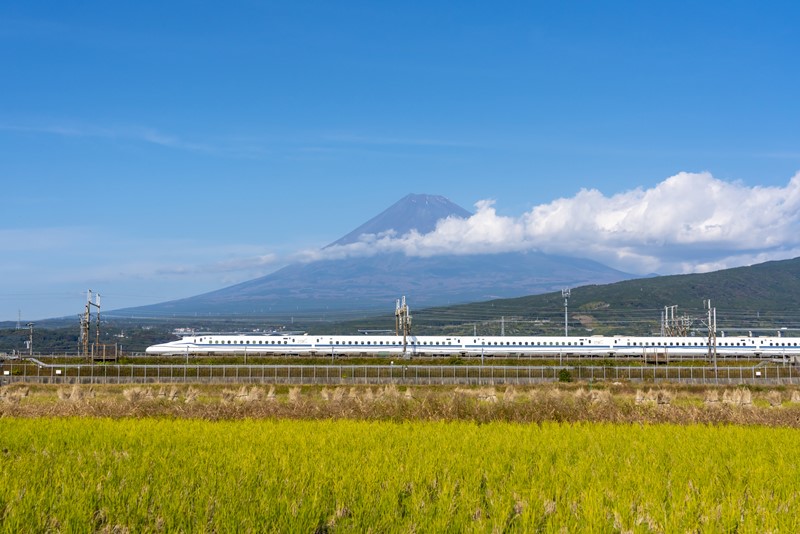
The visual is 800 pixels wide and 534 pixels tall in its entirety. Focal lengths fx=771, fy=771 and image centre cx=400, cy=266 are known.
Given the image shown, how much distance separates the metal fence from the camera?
50.2 meters

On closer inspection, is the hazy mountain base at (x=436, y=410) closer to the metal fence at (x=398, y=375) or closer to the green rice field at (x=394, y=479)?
the green rice field at (x=394, y=479)

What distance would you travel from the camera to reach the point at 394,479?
11.9 metres

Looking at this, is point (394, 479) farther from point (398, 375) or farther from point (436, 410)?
point (398, 375)

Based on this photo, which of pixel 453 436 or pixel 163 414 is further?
pixel 163 414

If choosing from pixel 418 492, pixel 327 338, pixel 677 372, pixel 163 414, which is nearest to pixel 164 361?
pixel 327 338

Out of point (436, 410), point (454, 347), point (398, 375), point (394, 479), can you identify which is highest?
point (394, 479)

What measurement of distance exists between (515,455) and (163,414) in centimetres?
1288

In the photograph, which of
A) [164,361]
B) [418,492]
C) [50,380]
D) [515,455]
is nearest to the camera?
[418,492]

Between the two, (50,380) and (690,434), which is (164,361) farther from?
(690,434)

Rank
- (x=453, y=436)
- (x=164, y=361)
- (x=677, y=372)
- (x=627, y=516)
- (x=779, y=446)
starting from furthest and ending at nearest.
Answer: (x=164, y=361) → (x=677, y=372) → (x=453, y=436) → (x=779, y=446) → (x=627, y=516)

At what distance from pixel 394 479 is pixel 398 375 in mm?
41479

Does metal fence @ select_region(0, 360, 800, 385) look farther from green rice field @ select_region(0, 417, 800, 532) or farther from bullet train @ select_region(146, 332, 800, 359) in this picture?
green rice field @ select_region(0, 417, 800, 532)

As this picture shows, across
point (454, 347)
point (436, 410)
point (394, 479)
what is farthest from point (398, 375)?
point (394, 479)

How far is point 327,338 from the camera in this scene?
9088 cm
